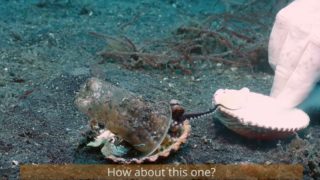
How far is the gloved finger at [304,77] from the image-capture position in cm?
347

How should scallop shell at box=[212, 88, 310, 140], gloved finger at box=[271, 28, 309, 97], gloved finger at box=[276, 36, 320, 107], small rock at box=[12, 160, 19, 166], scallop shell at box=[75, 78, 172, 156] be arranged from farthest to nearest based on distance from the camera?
gloved finger at box=[271, 28, 309, 97], gloved finger at box=[276, 36, 320, 107], scallop shell at box=[212, 88, 310, 140], small rock at box=[12, 160, 19, 166], scallop shell at box=[75, 78, 172, 156]

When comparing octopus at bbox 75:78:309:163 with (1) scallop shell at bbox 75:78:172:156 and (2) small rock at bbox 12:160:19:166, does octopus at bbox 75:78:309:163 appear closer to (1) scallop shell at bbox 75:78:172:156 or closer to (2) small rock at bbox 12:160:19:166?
(1) scallop shell at bbox 75:78:172:156

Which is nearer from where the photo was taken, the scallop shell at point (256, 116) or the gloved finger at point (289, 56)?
the scallop shell at point (256, 116)

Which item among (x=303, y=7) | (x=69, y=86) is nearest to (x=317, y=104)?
(x=303, y=7)

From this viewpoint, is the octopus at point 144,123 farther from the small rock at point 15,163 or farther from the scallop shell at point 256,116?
the small rock at point 15,163

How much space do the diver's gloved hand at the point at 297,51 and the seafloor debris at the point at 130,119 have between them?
4.00ft

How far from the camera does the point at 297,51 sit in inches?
142

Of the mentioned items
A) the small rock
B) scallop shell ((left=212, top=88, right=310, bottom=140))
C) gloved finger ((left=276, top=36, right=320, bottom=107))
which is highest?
gloved finger ((left=276, top=36, right=320, bottom=107))

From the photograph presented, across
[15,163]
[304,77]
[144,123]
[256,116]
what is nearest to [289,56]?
[304,77]

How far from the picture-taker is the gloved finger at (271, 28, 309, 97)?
359 centimetres

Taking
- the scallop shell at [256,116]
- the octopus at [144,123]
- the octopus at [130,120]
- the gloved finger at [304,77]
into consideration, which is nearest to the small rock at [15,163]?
the octopus at [144,123]

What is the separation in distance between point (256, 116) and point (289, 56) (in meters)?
0.75

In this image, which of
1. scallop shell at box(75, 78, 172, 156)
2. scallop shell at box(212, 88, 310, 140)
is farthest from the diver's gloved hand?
scallop shell at box(75, 78, 172, 156)

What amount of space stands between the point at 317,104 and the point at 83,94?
218 cm
